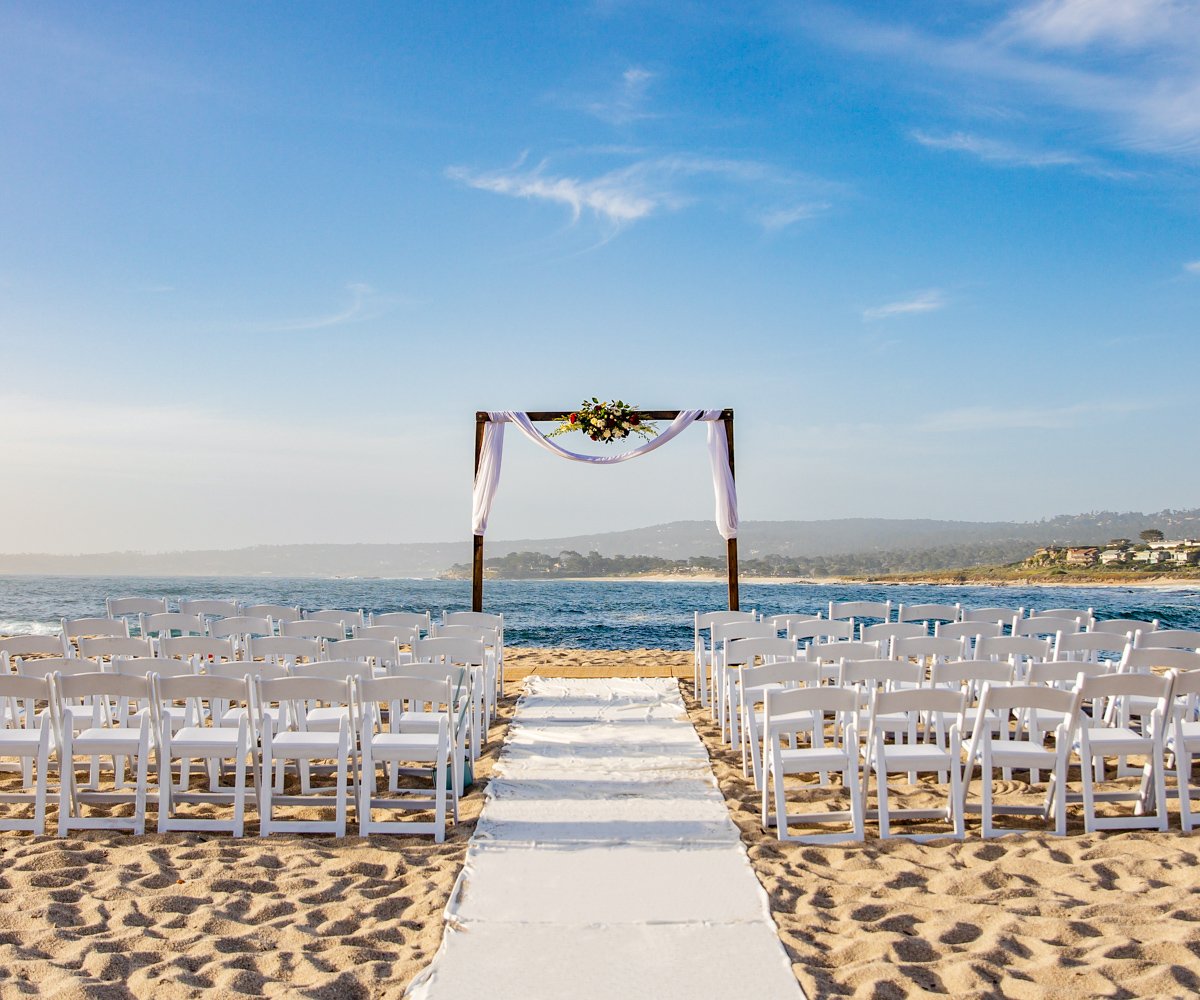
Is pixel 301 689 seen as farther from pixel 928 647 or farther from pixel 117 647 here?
pixel 928 647

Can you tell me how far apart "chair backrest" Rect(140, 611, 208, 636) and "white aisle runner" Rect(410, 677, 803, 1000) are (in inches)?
144

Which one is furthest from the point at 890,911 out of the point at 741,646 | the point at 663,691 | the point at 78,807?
the point at 663,691

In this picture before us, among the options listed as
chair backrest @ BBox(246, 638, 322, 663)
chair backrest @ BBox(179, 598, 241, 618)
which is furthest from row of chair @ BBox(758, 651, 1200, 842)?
chair backrest @ BBox(179, 598, 241, 618)

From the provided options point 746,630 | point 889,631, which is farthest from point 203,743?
point 889,631

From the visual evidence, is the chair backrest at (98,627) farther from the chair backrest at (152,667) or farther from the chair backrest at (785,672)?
the chair backrest at (785,672)

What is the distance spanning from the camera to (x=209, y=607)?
9523 millimetres

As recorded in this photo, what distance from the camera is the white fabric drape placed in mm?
11203

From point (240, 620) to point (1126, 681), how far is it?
6.20 metres

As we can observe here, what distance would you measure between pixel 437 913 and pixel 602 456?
791 cm

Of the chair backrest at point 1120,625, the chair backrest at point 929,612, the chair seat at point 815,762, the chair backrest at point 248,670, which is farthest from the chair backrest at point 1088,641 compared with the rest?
the chair backrest at point 248,670

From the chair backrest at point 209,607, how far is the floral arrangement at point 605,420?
4.12 m

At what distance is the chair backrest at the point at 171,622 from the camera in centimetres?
825

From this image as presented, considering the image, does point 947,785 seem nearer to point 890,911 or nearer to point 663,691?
point 890,911

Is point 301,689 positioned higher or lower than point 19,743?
higher
